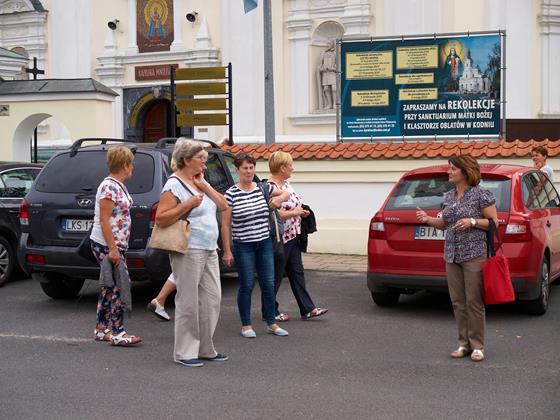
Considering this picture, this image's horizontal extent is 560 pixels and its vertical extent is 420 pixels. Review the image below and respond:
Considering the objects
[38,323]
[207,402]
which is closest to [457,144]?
[38,323]

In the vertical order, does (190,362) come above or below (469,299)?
below

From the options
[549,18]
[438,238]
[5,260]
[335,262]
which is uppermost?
[549,18]


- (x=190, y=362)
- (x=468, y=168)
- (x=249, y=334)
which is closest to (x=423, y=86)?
(x=249, y=334)

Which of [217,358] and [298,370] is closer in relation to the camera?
[298,370]

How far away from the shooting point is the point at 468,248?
25.5 feet

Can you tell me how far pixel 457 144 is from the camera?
15.1 m

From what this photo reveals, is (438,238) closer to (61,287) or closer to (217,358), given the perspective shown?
(217,358)

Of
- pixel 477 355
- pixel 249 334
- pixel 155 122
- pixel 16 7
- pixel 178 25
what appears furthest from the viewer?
pixel 16 7

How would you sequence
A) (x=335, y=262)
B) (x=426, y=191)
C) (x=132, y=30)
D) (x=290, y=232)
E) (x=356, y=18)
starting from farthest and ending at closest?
1. (x=132, y=30)
2. (x=356, y=18)
3. (x=335, y=262)
4. (x=426, y=191)
5. (x=290, y=232)

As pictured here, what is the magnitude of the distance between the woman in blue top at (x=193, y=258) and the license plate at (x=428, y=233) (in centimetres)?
270

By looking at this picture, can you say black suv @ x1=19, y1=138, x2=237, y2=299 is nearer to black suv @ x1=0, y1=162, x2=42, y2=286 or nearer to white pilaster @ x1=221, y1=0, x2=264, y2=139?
black suv @ x1=0, y1=162, x2=42, y2=286

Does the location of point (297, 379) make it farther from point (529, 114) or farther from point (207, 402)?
point (529, 114)

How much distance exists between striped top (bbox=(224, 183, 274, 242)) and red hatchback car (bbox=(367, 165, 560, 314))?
1754mm

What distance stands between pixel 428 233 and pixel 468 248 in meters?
Answer: 1.91
